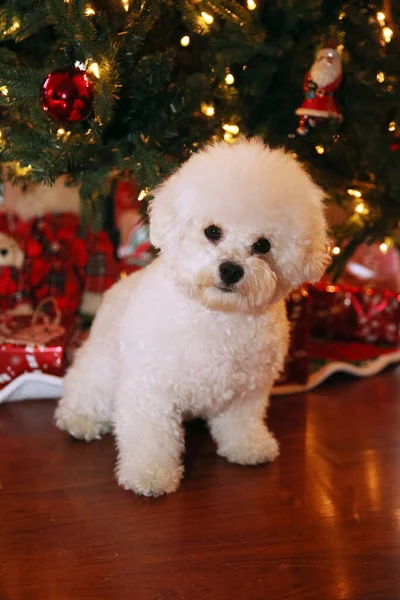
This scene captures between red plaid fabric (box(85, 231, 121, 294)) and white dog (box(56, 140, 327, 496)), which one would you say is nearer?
white dog (box(56, 140, 327, 496))

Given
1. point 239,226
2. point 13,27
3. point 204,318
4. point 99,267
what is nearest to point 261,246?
point 239,226

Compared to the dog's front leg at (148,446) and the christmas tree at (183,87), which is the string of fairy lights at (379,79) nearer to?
the christmas tree at (183,87)

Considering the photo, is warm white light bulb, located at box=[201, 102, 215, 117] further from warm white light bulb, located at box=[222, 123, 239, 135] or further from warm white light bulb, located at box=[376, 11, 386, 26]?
warm white light bulb, located at box=[376, 11, 386, 26]

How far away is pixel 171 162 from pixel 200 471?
744 mm

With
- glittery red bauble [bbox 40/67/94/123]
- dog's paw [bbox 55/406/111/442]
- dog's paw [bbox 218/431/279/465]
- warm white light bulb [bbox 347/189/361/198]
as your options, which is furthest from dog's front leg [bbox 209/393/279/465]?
glittery red bauble [bbox 40/67/94/123]

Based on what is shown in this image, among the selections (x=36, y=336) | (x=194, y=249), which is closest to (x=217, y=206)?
(x=194, y=249)

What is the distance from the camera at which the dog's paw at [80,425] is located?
1.56 m

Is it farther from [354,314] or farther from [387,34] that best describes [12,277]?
[387,34]

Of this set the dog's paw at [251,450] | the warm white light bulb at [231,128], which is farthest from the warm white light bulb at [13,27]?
the dog's paw at [251,450]

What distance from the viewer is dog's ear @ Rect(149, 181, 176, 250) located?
1.21 m

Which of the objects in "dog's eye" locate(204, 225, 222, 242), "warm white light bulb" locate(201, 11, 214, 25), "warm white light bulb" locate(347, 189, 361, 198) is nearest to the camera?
"dog's eye" locate(204, 225, 222, 242)

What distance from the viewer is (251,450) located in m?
1.49

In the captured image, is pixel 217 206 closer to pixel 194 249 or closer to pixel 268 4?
pixel 194 249

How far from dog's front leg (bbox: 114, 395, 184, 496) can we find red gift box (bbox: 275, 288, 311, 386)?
59 cm
